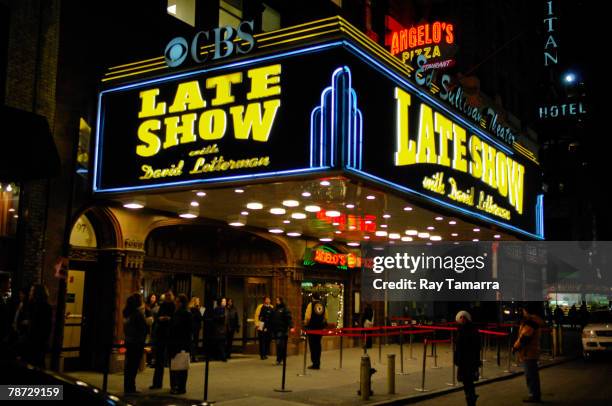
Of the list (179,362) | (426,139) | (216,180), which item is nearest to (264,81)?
(216,180)

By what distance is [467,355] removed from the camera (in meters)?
11.7

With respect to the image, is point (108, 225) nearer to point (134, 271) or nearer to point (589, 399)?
point (134, 271)

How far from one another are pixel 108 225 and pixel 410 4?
69.8 ft

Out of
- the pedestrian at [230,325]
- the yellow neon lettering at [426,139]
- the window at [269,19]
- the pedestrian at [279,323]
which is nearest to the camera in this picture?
the yellow neon lettering at [426,139]

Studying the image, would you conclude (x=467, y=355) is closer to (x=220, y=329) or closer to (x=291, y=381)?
(x=291, y=381)

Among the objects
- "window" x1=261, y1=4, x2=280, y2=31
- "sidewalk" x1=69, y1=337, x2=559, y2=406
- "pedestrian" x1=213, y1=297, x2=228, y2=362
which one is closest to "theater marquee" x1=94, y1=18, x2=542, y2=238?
"sidewalk" x1=69, y1=337, x2=559, y2=406

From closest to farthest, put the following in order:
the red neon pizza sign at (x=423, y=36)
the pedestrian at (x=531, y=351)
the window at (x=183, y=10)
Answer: the pedestrian at (x=531, y=351), the window at (x=183, y=10), the red neon pizza sign at (x=423, y=36)

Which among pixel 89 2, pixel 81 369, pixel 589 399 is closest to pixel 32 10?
pixel 89 2

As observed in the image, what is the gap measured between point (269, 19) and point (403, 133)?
964cm

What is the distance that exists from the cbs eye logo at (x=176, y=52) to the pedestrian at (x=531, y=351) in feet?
31.0

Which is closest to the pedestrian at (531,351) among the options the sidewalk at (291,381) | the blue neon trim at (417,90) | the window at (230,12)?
the sidewalk at (291,381)

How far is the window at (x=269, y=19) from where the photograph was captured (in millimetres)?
22562

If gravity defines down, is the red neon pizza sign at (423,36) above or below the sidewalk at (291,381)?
above

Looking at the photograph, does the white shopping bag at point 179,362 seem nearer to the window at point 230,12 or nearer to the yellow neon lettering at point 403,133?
the yellow neon lettering at point 403,133
